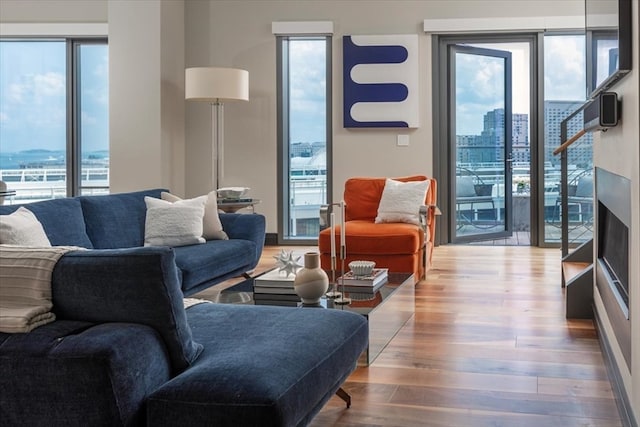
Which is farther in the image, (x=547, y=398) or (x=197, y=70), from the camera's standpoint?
(x=197, y=70)

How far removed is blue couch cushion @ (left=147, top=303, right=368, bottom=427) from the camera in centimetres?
163

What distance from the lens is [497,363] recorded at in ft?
10.8

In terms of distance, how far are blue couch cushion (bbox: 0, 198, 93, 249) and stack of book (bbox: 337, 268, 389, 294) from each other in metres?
1.54

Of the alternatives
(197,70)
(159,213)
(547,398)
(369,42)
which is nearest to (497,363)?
(547,398)

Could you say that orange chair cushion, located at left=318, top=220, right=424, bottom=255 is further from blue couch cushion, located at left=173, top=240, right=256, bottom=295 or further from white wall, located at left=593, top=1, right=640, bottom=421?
white wall, located at left=593, top=1, right=640, bottom=421

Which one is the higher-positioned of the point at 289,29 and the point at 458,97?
the point at 289,29

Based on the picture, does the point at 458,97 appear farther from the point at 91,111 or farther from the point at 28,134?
the point at 28,134

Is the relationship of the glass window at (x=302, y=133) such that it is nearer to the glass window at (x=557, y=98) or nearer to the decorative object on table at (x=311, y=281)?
the glass window at (x=557, y=98)

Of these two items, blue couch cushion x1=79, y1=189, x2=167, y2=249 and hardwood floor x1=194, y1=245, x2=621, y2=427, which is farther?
blue couch cushion x1=79, y1=189, x2=167, y2=249

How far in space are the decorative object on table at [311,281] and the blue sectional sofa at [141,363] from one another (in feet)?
3.38

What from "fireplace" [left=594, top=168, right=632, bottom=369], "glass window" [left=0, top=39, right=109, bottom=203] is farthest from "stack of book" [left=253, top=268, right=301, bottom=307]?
"glass window" [left=0, top=39, right=109, bottom=203]

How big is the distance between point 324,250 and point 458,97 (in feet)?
10.9

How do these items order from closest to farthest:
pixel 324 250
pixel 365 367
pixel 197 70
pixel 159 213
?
pixel 365 367
pixel 159 213
pixel 324 250
pixel 197 70

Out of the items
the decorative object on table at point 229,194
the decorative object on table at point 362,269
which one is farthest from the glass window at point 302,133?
the decorative object on table at point 362,269
